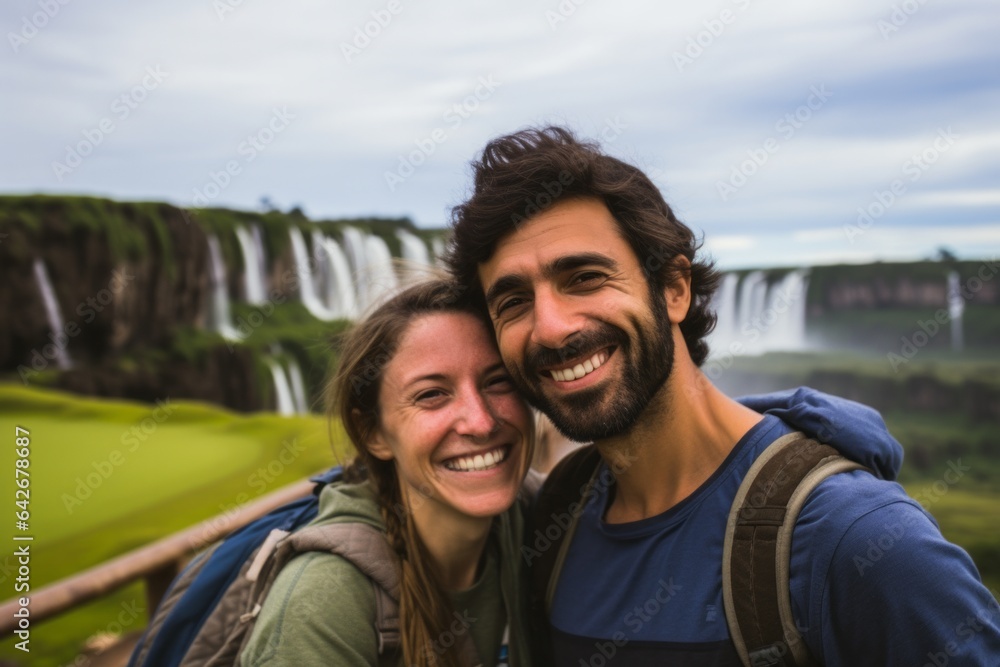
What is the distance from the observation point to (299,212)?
98.6 ft

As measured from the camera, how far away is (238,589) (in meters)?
2.31

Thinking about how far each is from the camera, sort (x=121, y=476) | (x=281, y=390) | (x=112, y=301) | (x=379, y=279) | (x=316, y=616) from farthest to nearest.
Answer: (x=281, y=390) < (x=112, y=301) < (x=121, y=476) < (x=379, y=279) < (x=316, y=616)

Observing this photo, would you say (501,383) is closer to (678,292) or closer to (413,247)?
(678,292)

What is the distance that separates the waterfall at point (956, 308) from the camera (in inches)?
2393

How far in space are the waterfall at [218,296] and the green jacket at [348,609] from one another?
2499 cm

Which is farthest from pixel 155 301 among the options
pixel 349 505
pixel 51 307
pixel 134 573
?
pixel 349 505

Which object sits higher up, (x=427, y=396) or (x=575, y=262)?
(x=575, y=262)

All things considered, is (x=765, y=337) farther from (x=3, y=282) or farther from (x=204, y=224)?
(x=3, y=282)

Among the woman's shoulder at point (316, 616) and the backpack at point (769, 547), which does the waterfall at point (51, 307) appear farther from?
the backpack at point (769, 547)

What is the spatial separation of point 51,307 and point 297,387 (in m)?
8.50

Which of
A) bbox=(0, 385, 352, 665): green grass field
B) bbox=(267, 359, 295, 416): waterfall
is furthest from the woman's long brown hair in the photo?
bbox=(267, 359, 295, 416): waterfall

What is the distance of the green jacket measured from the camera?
1996 millimetres

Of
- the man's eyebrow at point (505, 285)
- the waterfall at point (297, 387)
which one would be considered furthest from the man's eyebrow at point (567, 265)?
the waterfall at point (297, 387)

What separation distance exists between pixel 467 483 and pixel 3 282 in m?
20.1
